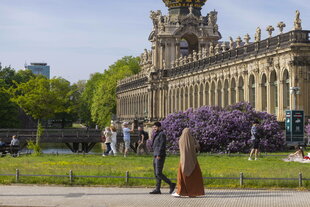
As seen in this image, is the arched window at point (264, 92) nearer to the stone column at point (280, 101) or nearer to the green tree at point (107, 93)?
the stone column at point (280, 101)

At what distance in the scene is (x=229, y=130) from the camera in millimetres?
49062

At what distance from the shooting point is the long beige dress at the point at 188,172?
857 inches

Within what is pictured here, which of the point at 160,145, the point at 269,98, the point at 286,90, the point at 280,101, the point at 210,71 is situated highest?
the point at 210,71

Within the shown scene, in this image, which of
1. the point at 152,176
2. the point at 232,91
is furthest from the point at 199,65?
the point at 152,176

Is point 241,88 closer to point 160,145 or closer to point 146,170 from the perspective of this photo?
point 146,170

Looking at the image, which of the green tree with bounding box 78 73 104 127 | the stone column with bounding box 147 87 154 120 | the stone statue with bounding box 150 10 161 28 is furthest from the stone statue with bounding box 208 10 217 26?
the green tree with bounding box 78 73 104 127

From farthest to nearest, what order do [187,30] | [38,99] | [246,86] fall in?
[38,99]
[187,30]
[246,86]

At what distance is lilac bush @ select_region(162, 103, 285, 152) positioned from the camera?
48000 mm

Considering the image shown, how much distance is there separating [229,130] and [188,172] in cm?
2760

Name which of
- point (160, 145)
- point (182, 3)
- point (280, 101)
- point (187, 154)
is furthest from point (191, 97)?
point (187, 154)

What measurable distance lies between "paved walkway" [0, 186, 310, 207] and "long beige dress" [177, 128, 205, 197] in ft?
0.92

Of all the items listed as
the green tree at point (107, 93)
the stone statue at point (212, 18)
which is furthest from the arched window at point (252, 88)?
the green tree at point (107, 93)

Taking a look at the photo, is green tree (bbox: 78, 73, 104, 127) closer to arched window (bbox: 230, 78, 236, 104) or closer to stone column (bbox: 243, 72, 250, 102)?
arched window (bbox: 230, 78, 236, 104)

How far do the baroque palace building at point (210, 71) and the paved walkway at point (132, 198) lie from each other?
27.7 meters
